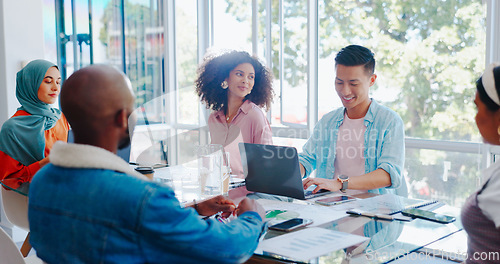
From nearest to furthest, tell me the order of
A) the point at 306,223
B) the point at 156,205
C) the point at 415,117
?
the point at 156,205 → the point at 306,223 → the point at 415,117

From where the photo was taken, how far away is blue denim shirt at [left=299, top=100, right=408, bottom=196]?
2064 millimetres

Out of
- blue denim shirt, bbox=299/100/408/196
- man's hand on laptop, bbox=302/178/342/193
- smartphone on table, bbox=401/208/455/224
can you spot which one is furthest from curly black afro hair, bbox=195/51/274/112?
smartphone on table, bbox=401/208/455/224

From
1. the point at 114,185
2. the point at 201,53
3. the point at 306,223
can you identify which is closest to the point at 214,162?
the point at 306,223

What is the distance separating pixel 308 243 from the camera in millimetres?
1199

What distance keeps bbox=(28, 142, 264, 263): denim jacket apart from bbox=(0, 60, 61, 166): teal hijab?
1.95 meters

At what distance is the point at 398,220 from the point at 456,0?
6.76 feet

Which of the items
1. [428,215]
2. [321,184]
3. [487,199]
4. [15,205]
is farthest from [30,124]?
[487,199]

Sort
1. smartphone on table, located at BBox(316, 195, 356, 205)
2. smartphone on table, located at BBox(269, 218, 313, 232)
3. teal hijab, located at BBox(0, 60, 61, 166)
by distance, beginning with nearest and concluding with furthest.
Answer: smartphone on table, located at BBox(269, 218, 313, 232) → smartphone on table, located at BBox(316, 195, 356, 205) → teal hijab, located at BBox(0, 60, 61, 166)

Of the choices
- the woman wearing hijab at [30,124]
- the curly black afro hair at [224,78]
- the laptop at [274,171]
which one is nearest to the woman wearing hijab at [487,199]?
the laptop at [274,171]

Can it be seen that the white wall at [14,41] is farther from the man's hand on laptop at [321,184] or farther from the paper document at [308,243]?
the paper document at [308,243]

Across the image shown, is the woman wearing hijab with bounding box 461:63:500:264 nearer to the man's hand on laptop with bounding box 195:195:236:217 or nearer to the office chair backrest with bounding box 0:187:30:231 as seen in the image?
the man's hand on laptop with bounding box 195:195:236:217

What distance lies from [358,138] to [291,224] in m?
1.00

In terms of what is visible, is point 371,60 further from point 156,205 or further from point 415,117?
point 156,205

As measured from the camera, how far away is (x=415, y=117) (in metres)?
3.30
